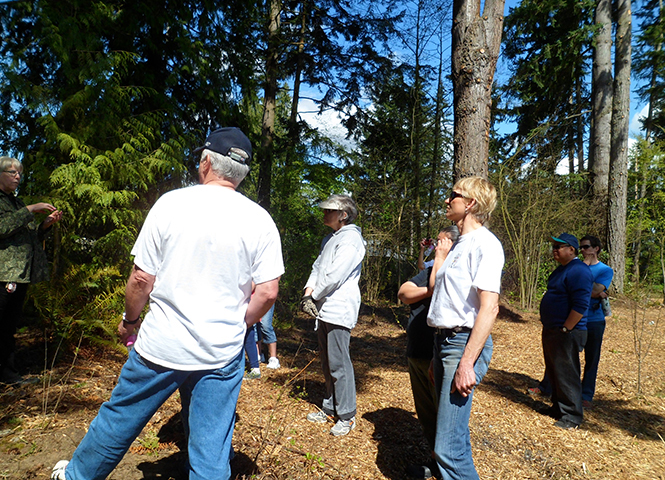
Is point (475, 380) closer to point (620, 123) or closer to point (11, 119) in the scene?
point (11, 119)

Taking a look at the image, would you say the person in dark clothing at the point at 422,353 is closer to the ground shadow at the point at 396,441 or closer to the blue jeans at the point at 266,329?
the ground shadow at the point at 396,441

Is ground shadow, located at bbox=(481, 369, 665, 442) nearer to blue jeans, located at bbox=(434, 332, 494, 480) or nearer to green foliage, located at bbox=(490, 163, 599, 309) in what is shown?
blue jeans, located at bbox=(434, 332, 494, 480)

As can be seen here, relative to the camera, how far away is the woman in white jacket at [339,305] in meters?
3.33

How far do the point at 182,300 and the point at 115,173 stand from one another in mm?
4101

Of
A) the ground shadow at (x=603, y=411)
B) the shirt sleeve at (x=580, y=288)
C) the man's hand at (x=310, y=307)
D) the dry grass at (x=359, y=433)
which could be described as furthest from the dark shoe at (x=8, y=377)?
the shirt sleeve at (x=580, y=288)

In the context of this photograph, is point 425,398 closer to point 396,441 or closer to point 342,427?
point 396,441

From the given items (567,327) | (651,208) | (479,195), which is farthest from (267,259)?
(651,208)

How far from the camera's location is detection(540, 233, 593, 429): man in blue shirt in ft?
12.4

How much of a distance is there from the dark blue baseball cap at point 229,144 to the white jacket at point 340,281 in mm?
1508

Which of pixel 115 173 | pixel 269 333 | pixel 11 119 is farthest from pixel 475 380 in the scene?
A: pixel 11 119

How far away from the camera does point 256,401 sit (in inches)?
155

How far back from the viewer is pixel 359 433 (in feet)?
11.3

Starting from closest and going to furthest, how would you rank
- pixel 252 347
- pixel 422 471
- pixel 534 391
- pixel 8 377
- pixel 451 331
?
pixel 451 331
pixel 422 471
pixel 8 377
pixel 252 347
pixel 534 391

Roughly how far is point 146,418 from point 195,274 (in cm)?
67
